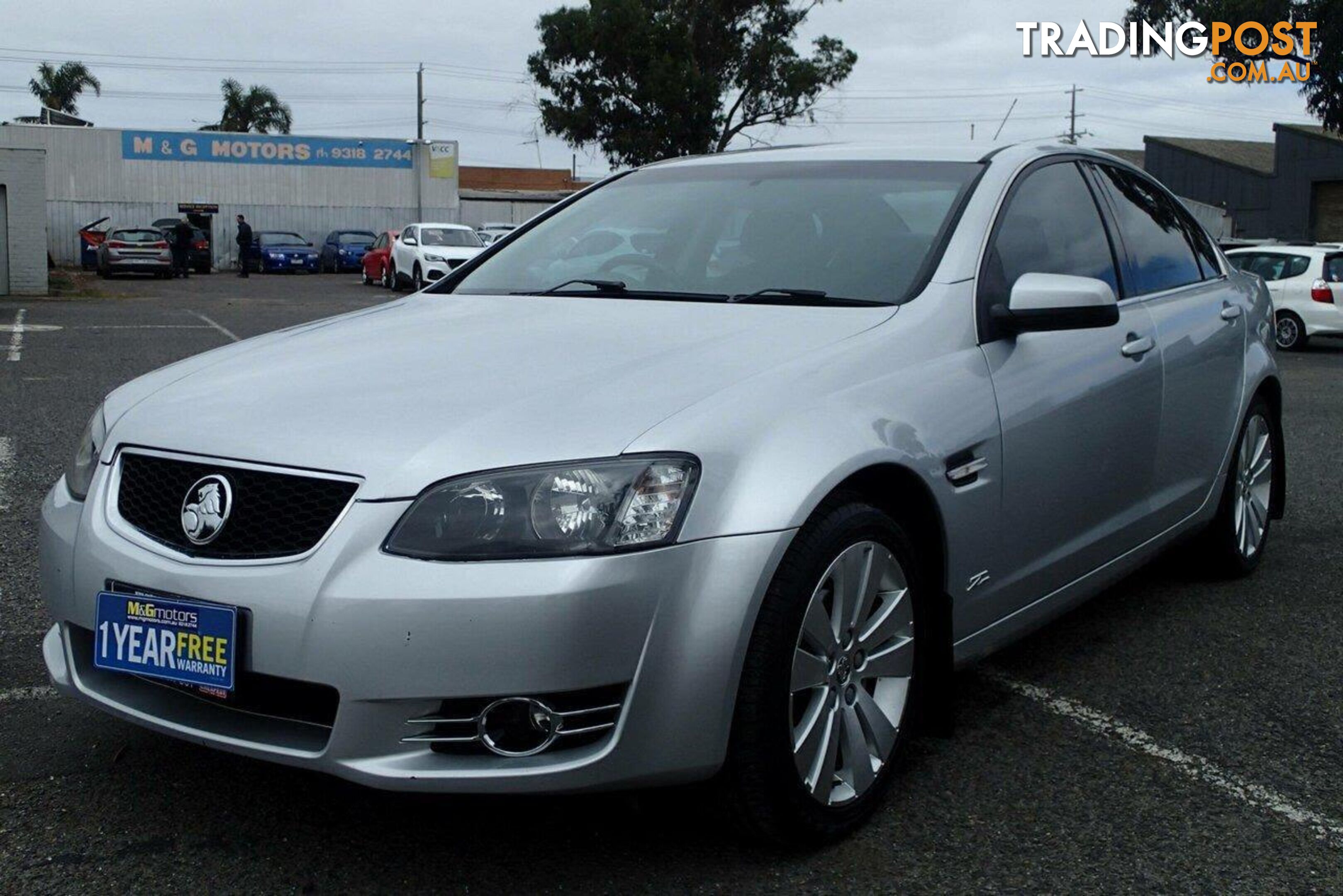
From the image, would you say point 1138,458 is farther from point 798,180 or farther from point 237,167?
point 237,167

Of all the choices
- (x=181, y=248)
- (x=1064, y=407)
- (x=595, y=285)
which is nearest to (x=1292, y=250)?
(x=1064, y=407)

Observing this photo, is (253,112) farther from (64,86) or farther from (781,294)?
(781,294)

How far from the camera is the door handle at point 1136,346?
3.79 m

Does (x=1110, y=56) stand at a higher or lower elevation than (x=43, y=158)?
higher

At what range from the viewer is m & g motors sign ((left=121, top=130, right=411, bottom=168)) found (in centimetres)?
4228

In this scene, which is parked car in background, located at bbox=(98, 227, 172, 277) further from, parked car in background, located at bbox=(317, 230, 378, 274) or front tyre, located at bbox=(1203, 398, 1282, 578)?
front tyre, located at bbox=(1203, 398, 1282, 578)

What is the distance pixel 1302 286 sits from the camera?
16.7 meters

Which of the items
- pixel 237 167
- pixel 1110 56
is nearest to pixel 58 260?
pixel 237 167

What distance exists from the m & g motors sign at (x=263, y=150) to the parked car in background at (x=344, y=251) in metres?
5.16

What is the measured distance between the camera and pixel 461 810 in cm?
292

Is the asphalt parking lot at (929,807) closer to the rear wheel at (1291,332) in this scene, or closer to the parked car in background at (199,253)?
the rear wheel at (1291,332)

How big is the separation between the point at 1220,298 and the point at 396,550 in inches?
131

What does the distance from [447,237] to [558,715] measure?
2701 centimetres

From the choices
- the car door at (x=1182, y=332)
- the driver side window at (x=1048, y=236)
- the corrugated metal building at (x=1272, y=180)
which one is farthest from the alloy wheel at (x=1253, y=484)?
the corrugated metal building at (x=1272, y=180)
